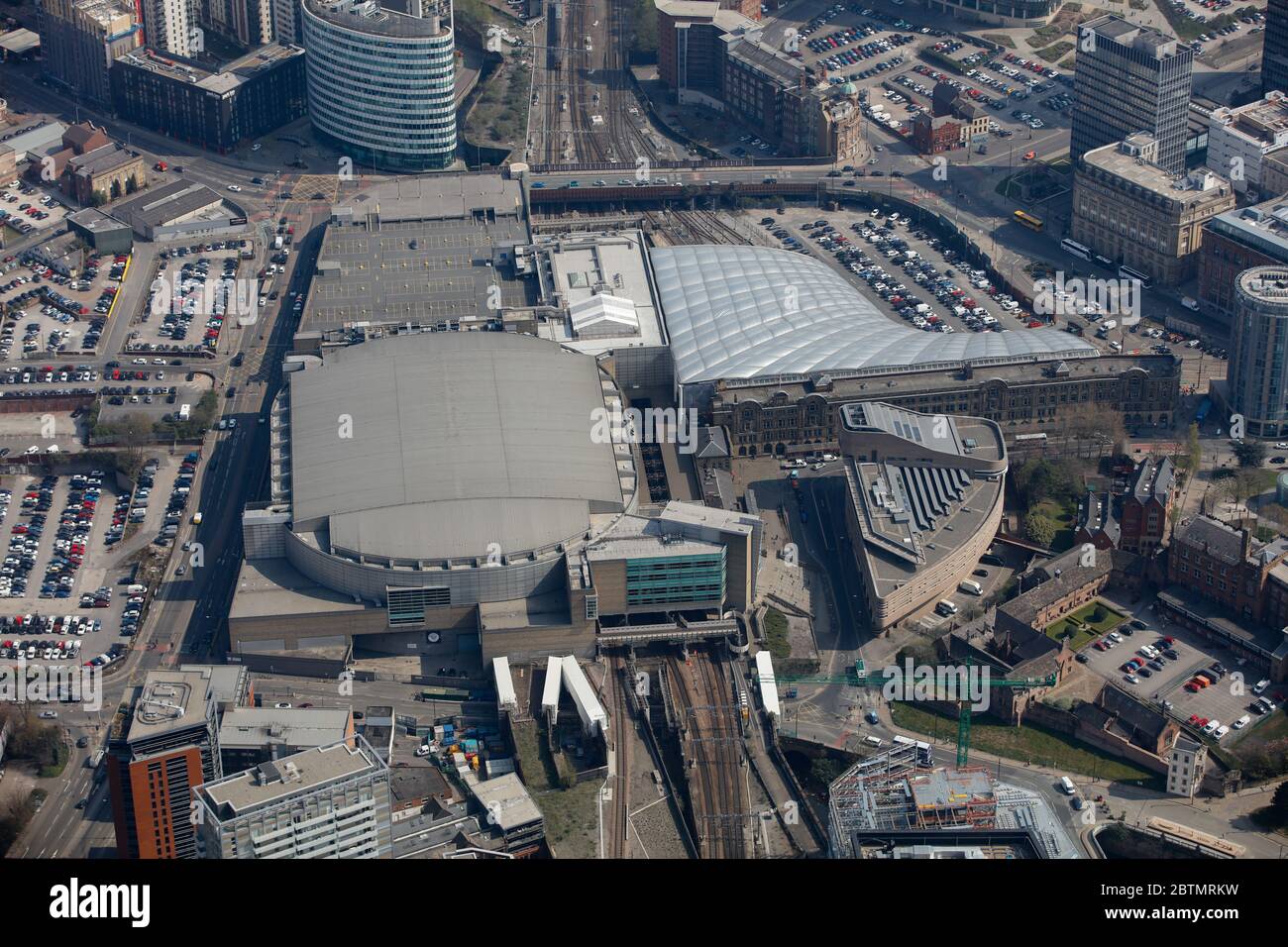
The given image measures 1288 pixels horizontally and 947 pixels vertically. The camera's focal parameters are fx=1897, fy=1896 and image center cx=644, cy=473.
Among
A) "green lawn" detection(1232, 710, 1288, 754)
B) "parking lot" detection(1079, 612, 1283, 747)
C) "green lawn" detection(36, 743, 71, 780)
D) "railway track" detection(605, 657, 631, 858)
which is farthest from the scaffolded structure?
"green lawn" detection(36, 743, 71, 780)

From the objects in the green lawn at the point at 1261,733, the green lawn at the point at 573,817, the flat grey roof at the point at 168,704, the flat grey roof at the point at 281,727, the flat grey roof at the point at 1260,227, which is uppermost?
the flat grey roof at the point at 1260,227

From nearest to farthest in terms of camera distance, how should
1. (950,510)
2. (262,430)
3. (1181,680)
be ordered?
(1181,680) → (950,510) → (262,430)

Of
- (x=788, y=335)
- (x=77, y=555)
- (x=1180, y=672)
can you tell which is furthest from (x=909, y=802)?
(x=77, y=555)

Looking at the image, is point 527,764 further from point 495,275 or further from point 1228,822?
point 495,275

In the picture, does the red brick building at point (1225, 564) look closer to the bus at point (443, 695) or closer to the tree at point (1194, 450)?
the tree at point (1194, 450)

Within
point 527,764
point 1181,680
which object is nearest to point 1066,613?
point 1181,680

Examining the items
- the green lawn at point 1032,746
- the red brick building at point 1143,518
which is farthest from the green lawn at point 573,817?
the red brick building at point 1143,518

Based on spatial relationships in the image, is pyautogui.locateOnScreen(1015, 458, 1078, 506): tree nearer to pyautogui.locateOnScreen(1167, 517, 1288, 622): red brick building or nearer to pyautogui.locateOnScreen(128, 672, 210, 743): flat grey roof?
pyautogui.locateOnScreen(1167, 517, 1288, 622): red brick building
